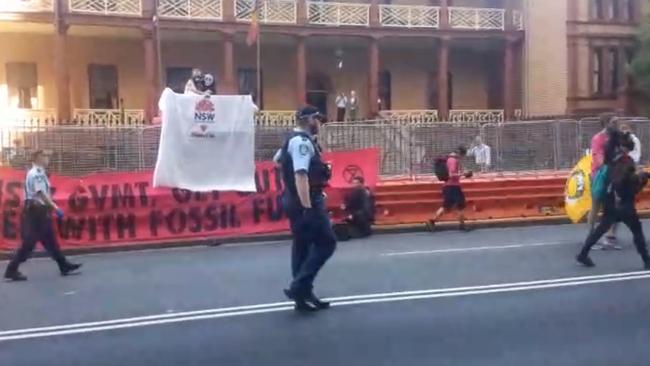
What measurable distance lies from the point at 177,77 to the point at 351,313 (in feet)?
82.3

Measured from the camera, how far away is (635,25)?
3781 cm

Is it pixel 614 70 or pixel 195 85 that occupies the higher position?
pixel 614 70

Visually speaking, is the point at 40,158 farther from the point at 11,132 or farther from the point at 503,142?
the point at 503,142

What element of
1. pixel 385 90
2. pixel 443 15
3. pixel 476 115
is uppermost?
pixel 443 15

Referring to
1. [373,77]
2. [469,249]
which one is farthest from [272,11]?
[469,249]

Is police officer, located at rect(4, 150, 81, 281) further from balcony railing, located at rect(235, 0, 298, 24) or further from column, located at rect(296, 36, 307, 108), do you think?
column, located at rect(296, 36, 307, 108)

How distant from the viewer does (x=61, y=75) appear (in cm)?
2817

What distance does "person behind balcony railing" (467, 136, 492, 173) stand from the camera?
20750 mm

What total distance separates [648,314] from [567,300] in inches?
31.5

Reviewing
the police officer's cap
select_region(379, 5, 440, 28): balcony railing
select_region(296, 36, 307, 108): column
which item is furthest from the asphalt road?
select_region(379, 5, 440, 28): balcony railing

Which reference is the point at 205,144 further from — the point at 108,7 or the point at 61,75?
the point at 108,7

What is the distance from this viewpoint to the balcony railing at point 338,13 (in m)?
32.3

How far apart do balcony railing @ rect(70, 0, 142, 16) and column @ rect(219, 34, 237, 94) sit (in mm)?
2930

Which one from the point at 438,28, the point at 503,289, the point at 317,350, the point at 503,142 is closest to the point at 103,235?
the point at 503,289
